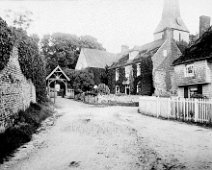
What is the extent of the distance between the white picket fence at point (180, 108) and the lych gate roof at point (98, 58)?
2611cm

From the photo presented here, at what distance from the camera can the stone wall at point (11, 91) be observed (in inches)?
306

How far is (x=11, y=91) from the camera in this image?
9.11m

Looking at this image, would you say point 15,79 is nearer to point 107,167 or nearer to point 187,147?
point 107,167

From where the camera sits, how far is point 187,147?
6949 mm

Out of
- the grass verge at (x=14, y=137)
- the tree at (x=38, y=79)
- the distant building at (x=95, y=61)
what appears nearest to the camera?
the grass verge at (x=14, y=137)

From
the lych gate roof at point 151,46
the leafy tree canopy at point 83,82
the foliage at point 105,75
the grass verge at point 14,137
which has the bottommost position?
the grass verge at point 14,137

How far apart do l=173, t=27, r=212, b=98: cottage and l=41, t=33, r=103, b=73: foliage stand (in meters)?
33.8

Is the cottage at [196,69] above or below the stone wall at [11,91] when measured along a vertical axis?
above

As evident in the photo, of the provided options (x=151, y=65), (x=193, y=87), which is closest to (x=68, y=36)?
(x=151, y=65)

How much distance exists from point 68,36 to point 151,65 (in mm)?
29271

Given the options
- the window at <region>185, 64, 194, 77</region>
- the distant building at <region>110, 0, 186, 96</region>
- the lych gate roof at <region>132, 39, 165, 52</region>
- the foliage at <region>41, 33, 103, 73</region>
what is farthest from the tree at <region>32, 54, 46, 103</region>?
the foliage at <region>41, 33, 103, 73</region>

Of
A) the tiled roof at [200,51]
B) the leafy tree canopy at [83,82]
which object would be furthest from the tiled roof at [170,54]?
the tiled roof at [200,51]

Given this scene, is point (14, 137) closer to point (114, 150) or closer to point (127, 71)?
point (114, 150)

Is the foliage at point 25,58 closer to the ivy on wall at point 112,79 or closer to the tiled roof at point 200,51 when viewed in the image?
the tiled roof at point 200,51
